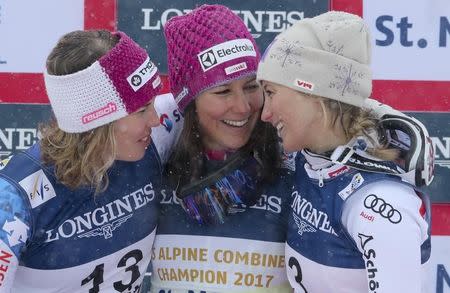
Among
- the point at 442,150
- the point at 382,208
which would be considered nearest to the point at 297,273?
the point at 382,208

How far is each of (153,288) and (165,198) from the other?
0.97 feet

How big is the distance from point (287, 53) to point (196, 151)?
0.48 metres

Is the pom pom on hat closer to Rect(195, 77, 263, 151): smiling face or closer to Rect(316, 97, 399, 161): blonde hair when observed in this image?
Rect(195, 77, 263, 151): smiling face

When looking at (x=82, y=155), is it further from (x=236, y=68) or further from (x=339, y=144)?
(x=339, y=144)

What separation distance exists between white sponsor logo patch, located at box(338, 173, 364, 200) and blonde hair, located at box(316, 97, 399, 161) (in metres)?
0.08

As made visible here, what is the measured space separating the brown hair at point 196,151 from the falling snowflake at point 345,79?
0.43 meters

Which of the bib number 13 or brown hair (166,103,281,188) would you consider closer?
the bib number 13

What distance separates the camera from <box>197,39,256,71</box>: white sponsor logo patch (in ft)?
7.31

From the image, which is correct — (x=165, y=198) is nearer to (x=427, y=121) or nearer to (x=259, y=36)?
(x=259, y=36)

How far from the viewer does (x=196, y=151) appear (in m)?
2.33

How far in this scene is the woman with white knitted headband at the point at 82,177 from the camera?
204 centimetres

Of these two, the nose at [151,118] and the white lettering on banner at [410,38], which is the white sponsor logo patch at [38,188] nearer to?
the nose at [151,118]

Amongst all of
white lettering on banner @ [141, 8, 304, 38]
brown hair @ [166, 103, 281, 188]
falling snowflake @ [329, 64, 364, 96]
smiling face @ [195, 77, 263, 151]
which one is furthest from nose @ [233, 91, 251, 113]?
white lettering on banner @ [141, 8, 304, 38]

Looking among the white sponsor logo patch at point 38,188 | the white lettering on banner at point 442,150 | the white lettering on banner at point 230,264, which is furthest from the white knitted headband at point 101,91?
the white lettering on banner at point 442,150
